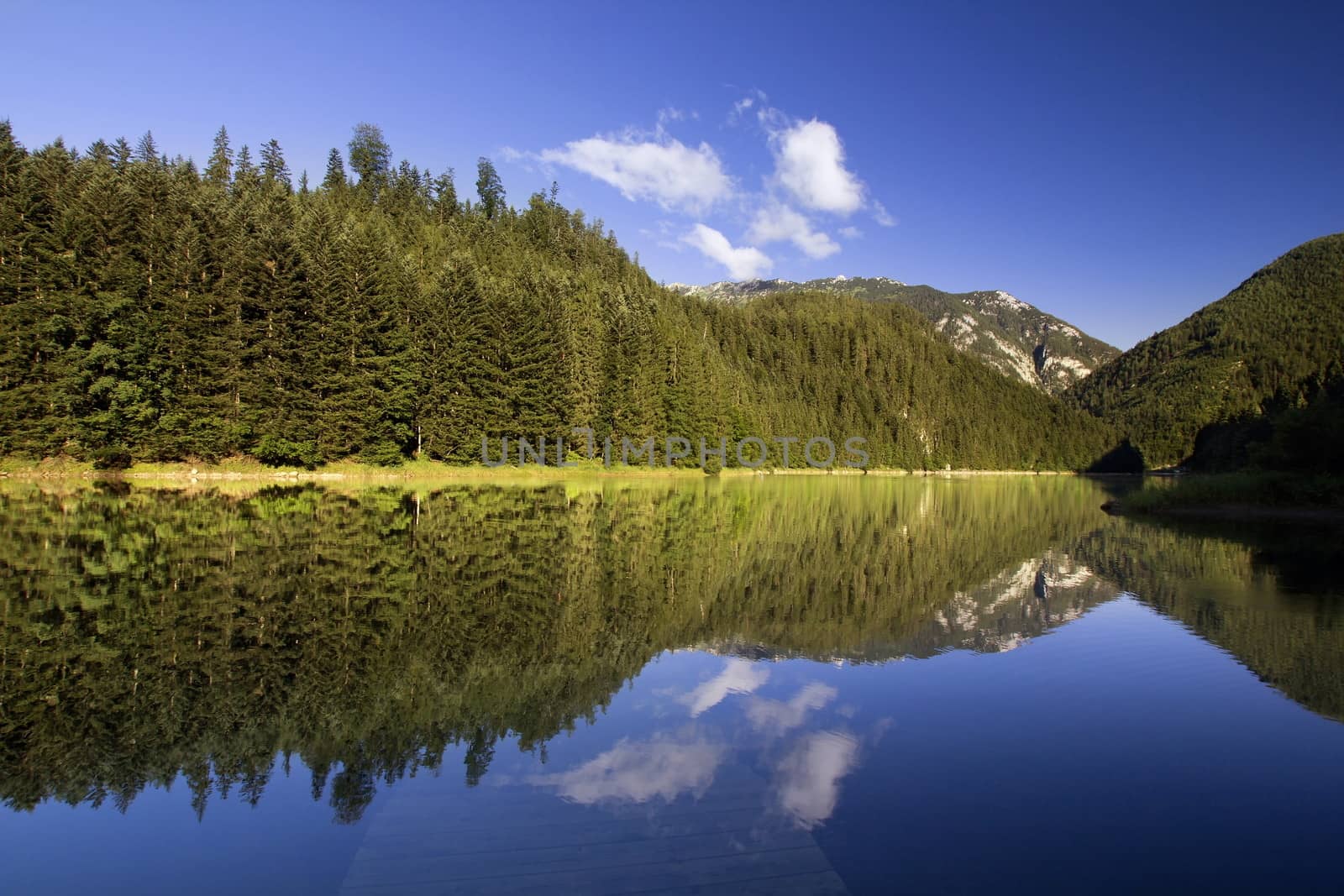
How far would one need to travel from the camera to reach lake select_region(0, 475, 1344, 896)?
5.21 metres

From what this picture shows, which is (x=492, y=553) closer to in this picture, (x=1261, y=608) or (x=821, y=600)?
(x=821, y=600)

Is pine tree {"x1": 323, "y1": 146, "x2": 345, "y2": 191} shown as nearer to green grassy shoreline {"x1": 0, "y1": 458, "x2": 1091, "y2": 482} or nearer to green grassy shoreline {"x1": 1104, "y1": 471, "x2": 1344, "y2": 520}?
green grassy shoreline {"x1": 0, "y1": 458, "x2": 1091, "y2": 482}

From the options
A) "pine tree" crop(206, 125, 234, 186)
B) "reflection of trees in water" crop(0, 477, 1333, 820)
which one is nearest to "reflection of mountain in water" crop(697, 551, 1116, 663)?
"reflection of trees in water" crop(0, 477, 1333, 820)

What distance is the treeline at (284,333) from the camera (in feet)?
144

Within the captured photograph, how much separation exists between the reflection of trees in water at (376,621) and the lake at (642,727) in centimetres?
7

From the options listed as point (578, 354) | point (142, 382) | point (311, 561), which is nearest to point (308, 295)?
point (142, 382)

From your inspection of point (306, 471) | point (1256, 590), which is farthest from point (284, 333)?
point (1256, 590)

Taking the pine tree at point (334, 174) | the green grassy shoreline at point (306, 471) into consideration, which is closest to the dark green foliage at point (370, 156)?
the pine tree at point (334, 174)

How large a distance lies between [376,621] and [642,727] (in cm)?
580

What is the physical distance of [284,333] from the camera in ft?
167

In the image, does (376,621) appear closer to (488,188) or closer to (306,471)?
(306,471)

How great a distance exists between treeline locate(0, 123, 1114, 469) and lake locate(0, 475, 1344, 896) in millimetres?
32777

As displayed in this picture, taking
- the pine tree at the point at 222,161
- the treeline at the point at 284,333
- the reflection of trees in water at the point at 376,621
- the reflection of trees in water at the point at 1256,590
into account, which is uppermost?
the pine tree at the point at 222,161

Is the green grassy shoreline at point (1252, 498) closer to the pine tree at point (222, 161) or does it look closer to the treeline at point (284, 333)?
the treeline at point (284, 333)
